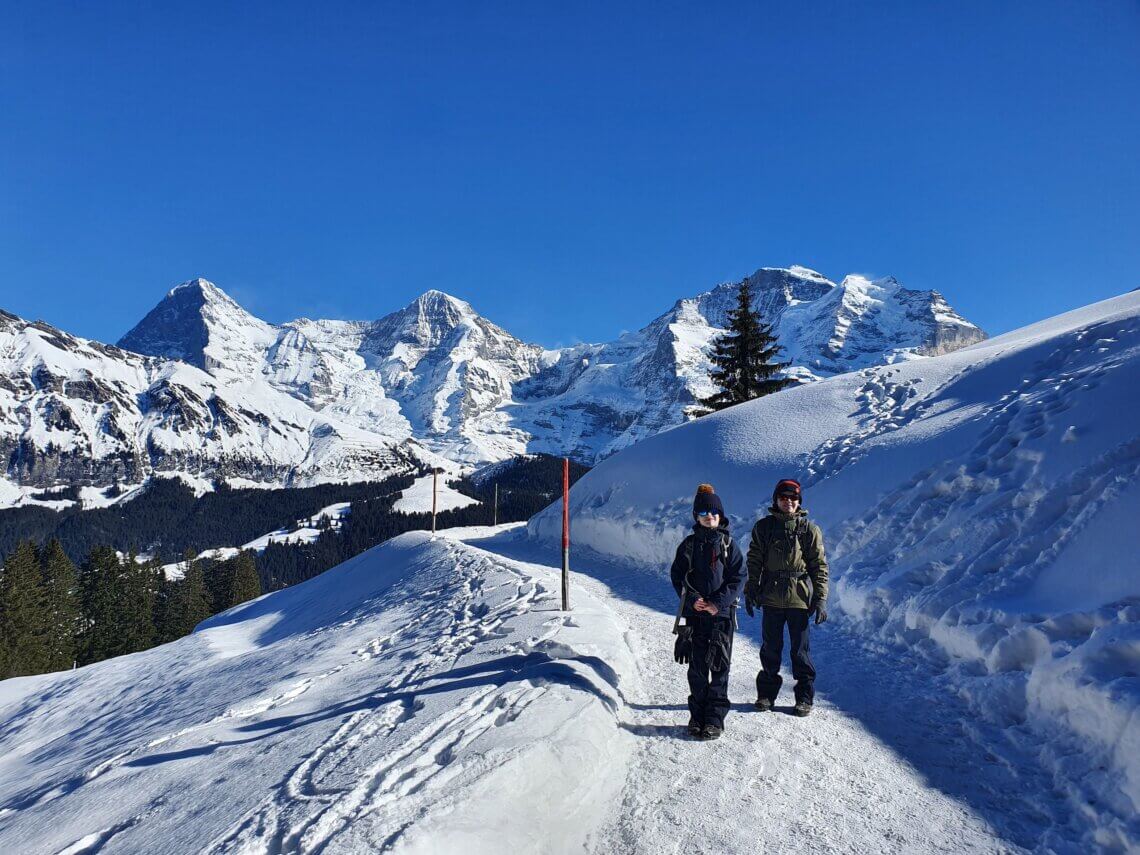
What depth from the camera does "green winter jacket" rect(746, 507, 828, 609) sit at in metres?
6.02

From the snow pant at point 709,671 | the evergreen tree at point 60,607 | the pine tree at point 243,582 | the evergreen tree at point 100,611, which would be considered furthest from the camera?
the pine tree at point 243,582

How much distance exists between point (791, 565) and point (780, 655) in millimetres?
923

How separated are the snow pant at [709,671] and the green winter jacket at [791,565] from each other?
2.47 ft

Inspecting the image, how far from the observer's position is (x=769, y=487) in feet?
49.5

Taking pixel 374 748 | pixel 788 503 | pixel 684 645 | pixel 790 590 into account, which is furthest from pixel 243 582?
pixel 788 503

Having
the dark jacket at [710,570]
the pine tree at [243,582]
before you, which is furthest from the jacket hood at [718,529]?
the pine tree at [243,582]

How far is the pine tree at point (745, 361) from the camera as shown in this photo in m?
30.8

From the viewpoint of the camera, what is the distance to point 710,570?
5613 mm

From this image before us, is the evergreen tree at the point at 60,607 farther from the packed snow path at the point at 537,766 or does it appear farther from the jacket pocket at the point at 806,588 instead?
the jacket pocket at the point at 806,588

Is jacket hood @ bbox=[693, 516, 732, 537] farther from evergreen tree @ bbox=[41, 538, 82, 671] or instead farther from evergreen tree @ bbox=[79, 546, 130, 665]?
evergreen tree @ bbox=[79, 546, 130, 665]

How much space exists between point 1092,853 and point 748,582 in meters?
3.07

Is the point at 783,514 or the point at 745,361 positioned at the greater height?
the point at 745,361

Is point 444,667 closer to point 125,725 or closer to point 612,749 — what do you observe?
point 612,749

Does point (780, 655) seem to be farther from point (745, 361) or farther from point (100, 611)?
point (100, 611)
